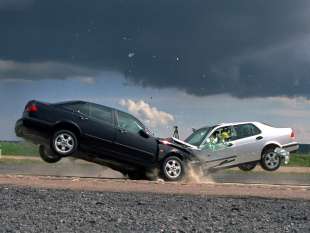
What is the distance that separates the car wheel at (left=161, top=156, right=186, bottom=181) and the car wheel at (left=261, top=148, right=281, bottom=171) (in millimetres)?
3095

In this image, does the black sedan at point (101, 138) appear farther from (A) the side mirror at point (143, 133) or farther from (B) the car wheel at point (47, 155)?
(B) the car wheel at point (47, 155)

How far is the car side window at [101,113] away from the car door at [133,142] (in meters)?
0.20

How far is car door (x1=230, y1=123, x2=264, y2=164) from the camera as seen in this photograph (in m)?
16.3

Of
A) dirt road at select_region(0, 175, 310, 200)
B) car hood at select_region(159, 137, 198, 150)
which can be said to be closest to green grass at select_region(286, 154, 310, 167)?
car hood at select_region(159, 137, 198, 150)

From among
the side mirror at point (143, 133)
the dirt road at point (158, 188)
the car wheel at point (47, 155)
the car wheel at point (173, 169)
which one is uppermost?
the side mirror at point (143, 133)

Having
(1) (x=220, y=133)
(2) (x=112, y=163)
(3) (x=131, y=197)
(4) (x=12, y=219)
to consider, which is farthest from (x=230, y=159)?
(4) (x=12, y=219)

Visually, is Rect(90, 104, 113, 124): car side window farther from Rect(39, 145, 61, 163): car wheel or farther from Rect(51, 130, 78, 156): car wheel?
Rect(39, 145, 61, 163): car wheel

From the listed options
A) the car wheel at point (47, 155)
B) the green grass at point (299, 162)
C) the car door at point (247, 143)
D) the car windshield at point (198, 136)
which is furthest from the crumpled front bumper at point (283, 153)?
the green grass at point (299, 162)

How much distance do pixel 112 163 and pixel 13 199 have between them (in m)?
5.09

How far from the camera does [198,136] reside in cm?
1664

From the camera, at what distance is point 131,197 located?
1055 cm

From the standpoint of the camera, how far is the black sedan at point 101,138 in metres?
14.1

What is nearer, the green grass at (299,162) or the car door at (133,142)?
the car door at (133,142)

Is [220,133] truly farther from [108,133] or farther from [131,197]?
[131,197]
